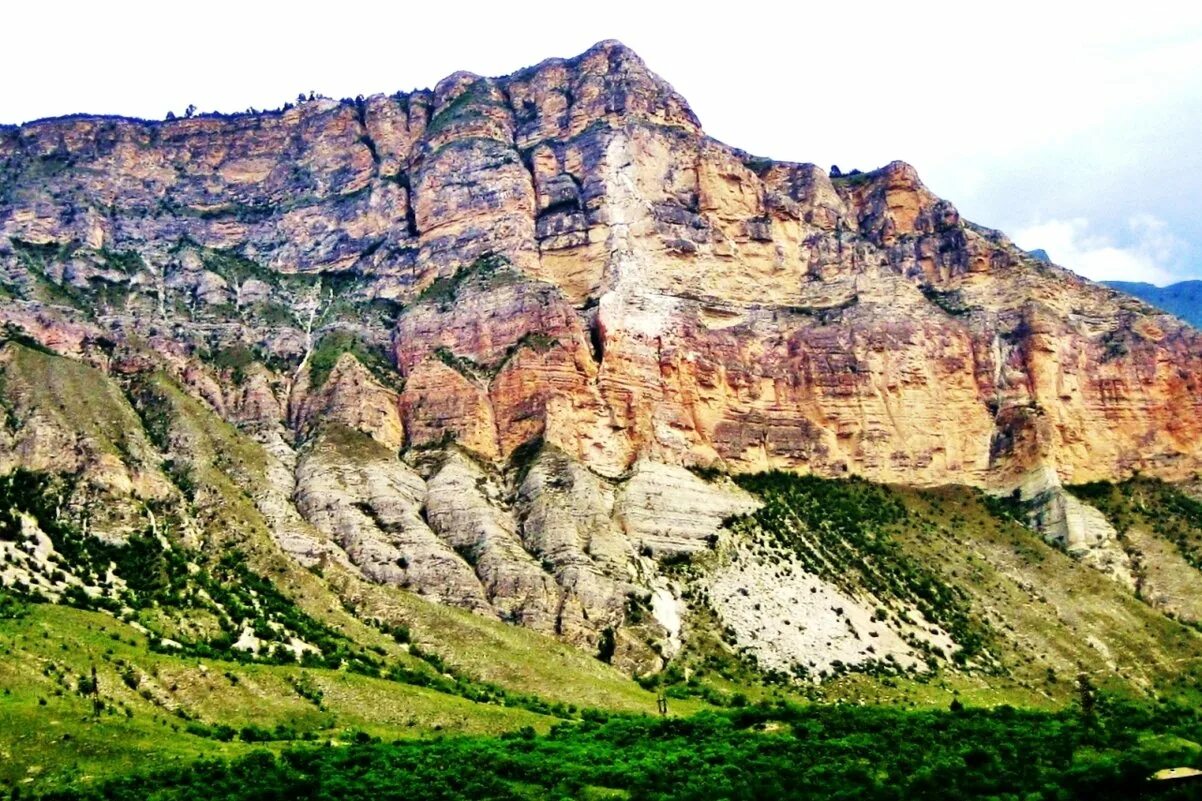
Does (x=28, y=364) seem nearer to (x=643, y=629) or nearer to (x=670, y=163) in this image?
(x=643, y=629)

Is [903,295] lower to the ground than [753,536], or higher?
higher

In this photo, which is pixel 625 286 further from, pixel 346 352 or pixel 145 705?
pixel 145 705

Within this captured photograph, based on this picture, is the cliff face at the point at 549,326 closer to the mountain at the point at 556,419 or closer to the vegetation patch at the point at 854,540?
the mountain at the point at 556,419

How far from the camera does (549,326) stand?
122 m

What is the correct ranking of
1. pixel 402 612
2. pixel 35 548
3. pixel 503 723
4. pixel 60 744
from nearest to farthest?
pixel 60 744, pixel 503 723, pixel 35 548, pixel 402 612

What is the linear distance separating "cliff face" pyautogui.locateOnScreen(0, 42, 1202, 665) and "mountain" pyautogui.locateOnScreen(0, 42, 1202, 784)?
0.45 meters

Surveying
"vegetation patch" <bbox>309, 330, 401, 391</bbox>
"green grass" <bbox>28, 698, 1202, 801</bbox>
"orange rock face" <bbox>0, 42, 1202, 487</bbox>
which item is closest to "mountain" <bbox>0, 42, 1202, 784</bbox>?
"orange rock face" <bbox>0, 42, 1202, 487</bbox>

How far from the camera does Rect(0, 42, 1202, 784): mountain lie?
87375mm

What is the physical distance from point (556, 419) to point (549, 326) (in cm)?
1141

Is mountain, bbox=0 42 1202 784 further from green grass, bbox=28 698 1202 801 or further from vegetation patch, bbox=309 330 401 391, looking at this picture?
green grass, bbox=28 698 1202 801

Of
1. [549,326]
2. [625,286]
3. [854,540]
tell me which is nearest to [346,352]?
[549,326]

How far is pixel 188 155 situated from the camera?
159 metres

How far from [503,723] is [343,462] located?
39.4m

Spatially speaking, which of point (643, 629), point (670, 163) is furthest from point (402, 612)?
point (670, 163)
